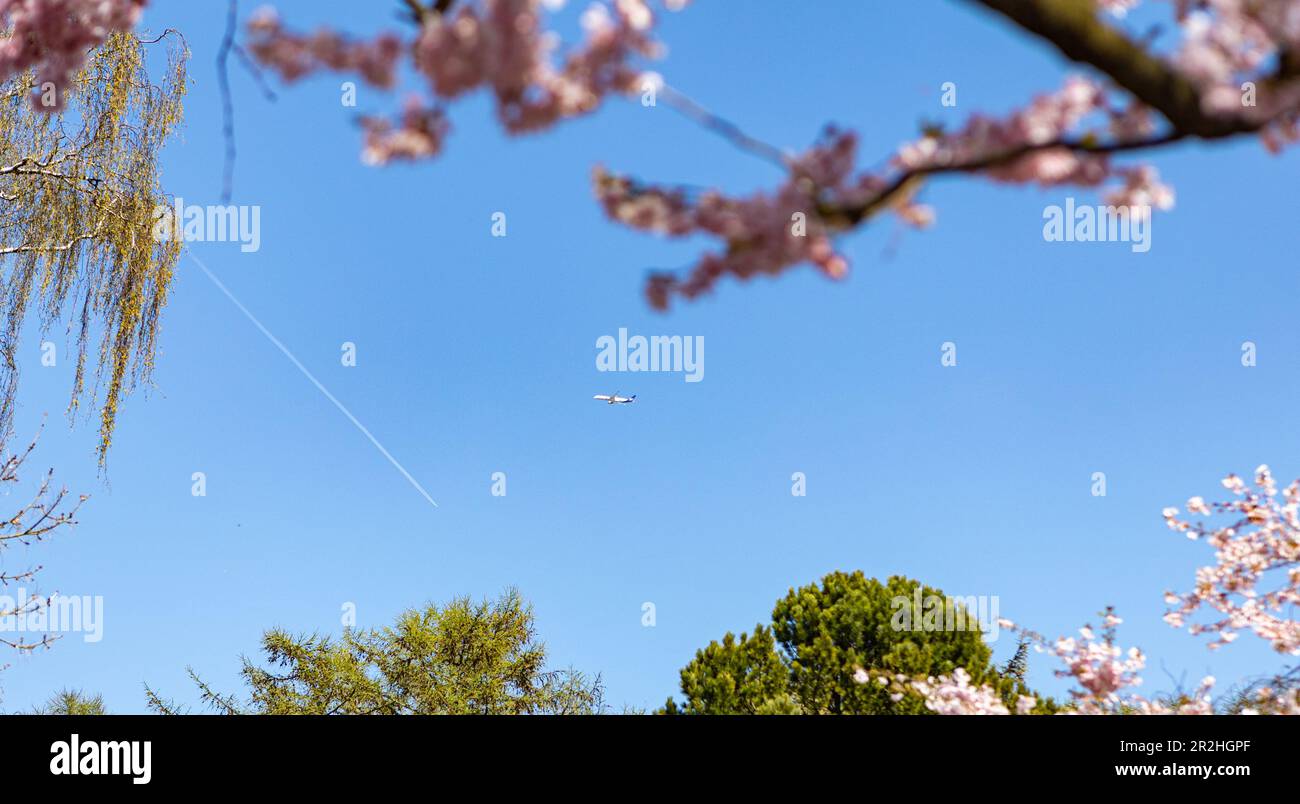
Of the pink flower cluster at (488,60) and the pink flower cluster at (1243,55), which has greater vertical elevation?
the pink flower cluster at (488,60)

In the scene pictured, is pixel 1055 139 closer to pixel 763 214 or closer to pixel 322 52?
pixel 763 214

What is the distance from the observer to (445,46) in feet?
6.99

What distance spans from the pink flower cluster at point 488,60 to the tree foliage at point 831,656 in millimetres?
8638

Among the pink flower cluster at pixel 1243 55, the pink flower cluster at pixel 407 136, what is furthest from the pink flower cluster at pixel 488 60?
the pink flower cluster at pixel 1243 55

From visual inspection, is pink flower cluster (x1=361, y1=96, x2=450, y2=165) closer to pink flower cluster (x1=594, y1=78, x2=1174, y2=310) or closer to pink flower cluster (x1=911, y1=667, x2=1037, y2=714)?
pink flower cluster (x1=594, y1=78, x2=1174, y2=310)

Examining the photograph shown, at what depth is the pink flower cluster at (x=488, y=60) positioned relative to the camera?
6.90 ft

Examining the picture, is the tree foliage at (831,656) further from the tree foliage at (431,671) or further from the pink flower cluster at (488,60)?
the pink flower cluster at (488,60)

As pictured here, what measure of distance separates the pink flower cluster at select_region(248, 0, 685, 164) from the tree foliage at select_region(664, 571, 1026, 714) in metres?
8.64

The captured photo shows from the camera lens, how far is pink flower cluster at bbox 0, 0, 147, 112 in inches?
155

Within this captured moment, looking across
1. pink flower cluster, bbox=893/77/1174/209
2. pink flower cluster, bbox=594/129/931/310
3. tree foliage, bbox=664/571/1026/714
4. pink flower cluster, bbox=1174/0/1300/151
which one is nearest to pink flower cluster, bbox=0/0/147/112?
pink flower cluster, bbox=594/129/931/310

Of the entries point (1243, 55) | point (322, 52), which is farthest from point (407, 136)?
point (1243, 55)
